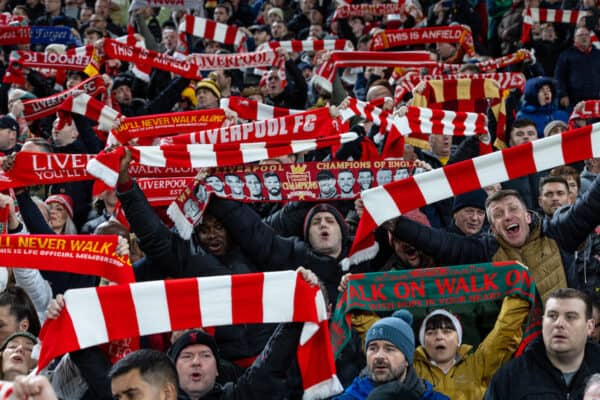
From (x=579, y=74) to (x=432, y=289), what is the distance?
745 centimetres

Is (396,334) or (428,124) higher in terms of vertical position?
(428,124)

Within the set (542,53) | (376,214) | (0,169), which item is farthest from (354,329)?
(542,53)

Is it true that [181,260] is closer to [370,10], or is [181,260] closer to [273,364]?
[273,364]

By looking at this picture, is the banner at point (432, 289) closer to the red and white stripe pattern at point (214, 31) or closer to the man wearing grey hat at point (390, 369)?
the man wearing grey hat at point (390, 369)

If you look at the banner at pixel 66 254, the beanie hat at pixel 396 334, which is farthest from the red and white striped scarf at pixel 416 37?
the beanie hat at pixel 396 334

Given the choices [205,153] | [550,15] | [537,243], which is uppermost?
[550,15]

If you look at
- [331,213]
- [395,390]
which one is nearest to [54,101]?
[331,213]

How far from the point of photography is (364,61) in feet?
38.2

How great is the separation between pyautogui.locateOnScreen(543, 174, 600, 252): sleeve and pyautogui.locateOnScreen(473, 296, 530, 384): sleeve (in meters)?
0.75

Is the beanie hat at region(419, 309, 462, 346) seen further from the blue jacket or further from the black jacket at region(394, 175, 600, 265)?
the blue jacket

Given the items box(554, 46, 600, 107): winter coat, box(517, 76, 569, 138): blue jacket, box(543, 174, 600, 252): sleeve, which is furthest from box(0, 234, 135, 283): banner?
box(554, 46, 600, 107): winter coat

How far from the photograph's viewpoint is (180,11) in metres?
15.8

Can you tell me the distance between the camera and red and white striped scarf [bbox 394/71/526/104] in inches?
422

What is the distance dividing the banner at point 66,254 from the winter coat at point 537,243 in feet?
5.85
